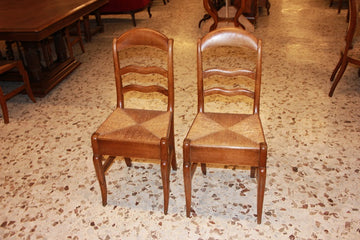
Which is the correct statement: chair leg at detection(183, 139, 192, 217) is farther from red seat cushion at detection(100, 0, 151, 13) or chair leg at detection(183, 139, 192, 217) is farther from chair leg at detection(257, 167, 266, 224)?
red seat cushion at detection(100, 0, 151, 13)

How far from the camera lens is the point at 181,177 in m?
2.31

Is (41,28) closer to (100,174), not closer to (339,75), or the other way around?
(100,174)

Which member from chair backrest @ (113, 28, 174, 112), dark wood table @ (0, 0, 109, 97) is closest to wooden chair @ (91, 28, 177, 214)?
chair backrest @ (113, 28, 174, 112)

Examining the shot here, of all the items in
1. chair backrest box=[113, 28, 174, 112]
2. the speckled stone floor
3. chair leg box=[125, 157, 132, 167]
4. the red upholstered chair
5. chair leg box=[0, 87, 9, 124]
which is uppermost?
chair backrest box=[113, 28, 174, 112]

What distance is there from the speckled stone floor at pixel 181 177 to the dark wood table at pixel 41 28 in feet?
0.61

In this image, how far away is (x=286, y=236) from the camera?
1825mm

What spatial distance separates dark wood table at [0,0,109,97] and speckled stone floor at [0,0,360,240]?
185 mm

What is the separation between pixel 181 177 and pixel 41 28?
6.26 ft

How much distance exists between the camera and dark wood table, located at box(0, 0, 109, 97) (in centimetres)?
307

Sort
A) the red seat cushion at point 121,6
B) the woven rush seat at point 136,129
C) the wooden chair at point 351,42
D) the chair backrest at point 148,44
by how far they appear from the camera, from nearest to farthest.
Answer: the woven rush seat at point 136,129 < the chair backrest at point 148,44 < the wooden chair at point 351,42 < the red seat cushion at point 121,6

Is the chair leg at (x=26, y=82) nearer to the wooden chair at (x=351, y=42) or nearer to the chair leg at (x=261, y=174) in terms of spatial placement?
the chair leg at (x=261, y=174)

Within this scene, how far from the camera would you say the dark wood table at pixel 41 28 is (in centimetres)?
307

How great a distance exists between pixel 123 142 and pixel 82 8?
2.51m

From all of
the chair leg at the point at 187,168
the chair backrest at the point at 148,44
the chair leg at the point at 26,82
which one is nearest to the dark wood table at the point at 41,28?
the chair leg at the point at 26,82
